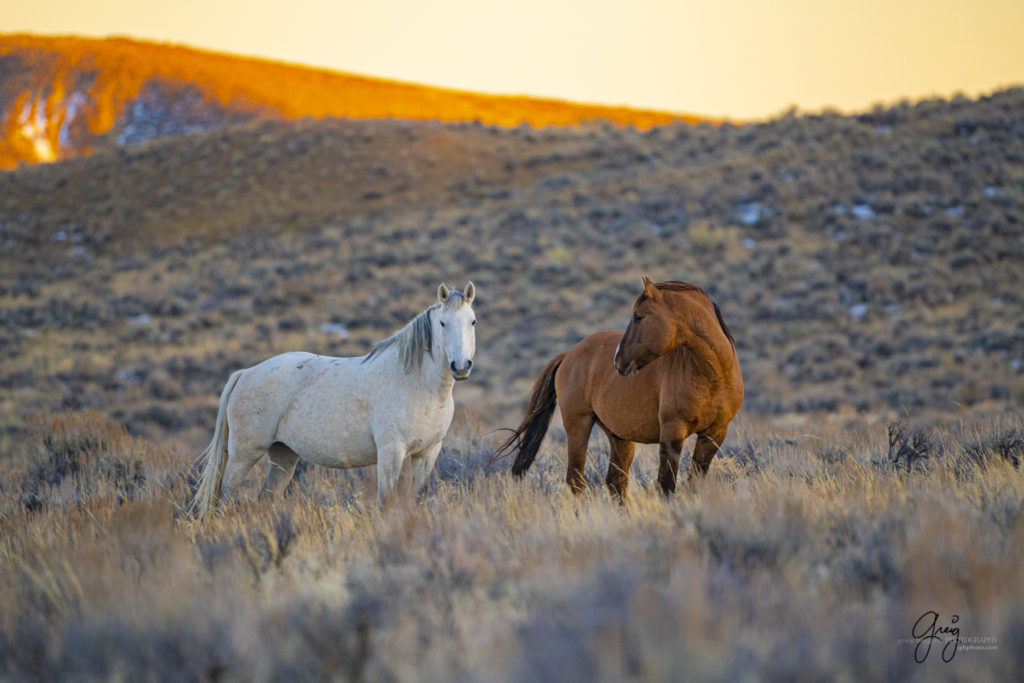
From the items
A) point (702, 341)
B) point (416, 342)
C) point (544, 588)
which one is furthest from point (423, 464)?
point (544, 588)

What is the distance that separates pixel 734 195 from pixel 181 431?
903 inches

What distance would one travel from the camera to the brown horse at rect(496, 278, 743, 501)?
5.02 meters

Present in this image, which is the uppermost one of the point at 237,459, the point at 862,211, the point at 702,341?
the point at 862,211

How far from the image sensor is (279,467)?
21.6ft

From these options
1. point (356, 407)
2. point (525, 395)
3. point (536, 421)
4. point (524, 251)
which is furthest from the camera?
point (524, 251)

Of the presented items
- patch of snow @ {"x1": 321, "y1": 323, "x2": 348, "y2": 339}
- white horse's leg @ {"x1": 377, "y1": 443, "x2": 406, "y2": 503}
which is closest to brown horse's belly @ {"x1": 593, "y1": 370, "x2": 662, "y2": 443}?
white horse's leg @ {"x1": 377, "y1": 443, "x2": 406, "y2": 503}

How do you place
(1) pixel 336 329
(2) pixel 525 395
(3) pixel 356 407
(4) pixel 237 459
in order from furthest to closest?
(1) pixel 336 329 < (2) pixel 525 395 < (4) pixel 237 459 < (3) pixel 356 407

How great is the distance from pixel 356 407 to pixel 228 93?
234 feet

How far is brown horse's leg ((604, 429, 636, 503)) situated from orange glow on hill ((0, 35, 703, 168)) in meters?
60.7

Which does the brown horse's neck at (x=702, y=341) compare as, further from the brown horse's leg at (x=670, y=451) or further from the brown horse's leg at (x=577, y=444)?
the brown horse's leg at (x=577, y=444)

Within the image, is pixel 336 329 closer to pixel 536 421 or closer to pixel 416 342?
pixel 536 421

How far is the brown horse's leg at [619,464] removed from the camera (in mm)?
5973

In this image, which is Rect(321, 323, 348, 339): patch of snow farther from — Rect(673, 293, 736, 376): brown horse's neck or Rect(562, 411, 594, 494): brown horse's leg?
Rect(673, 293, 736, 376): brown horse's neck

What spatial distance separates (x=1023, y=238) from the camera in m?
23.2
